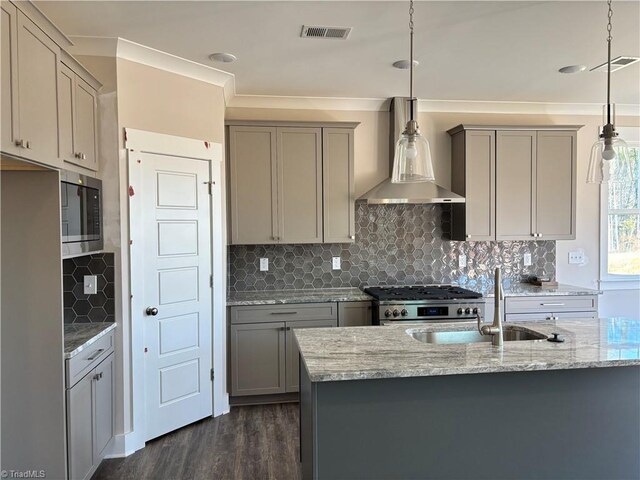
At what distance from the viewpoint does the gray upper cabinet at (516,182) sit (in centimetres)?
423

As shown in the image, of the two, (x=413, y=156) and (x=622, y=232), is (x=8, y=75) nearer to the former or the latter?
(x=413, y=156)

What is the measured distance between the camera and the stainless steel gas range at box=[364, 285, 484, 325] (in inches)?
147

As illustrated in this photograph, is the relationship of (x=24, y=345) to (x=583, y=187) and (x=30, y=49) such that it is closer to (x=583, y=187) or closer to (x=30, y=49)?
(x=30, y=49)

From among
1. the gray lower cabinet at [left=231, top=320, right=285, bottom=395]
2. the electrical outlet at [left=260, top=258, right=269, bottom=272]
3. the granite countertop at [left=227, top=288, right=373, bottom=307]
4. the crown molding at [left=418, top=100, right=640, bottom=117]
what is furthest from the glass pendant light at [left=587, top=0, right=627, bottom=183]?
the electrical outlet at [left=260, top=258, right=269, bottom=272]

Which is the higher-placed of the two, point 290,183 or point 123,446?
point 290,183

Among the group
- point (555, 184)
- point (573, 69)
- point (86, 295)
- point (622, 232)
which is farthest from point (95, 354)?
point (622, 232)

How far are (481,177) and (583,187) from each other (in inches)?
52.6

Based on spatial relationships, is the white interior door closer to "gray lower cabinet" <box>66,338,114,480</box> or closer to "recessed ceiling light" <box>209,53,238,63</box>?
"gray lower cabinet" <box>66,338,114,480</box>

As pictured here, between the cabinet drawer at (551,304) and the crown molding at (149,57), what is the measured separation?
320cm

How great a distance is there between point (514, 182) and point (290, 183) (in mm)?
2193

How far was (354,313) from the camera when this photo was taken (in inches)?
155

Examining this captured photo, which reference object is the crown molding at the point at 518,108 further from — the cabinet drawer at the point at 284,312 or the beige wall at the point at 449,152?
the cabinet drawer at the point at 284,312

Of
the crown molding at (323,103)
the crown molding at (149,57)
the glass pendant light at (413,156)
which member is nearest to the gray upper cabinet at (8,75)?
the crown molding at (149,57)

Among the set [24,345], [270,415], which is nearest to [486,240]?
[270,415]
